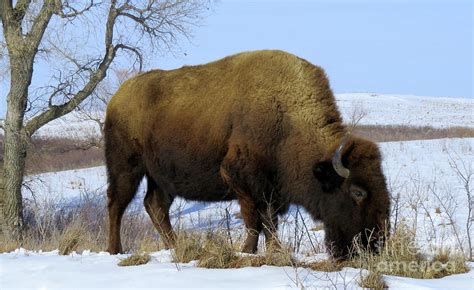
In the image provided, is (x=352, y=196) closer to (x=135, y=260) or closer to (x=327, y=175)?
(x=327, y=175)

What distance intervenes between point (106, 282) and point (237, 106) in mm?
3492

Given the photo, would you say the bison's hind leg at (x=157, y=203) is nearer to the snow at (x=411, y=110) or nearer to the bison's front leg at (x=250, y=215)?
the bison's front leg at (x=250, y=215)

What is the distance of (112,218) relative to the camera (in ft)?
32.1

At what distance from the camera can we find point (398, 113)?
58469mm

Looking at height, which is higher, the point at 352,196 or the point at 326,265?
the point at 352,196

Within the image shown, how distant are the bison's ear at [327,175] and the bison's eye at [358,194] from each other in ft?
0.76

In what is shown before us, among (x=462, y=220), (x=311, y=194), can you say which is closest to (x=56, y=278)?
(x=311, y=194)

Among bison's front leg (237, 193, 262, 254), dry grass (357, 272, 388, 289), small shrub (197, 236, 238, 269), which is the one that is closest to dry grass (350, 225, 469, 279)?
dry grass (357, 272, 388, 289)

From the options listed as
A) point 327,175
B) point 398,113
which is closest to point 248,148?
point 327,175

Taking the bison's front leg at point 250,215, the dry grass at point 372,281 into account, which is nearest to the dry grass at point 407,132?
the bison's front leg at point 250,215

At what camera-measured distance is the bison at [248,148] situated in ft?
24.2

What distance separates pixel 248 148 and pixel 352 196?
155 cm

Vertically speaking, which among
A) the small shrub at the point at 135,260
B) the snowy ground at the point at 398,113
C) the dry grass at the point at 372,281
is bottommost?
the dry grass at the point at 372,281

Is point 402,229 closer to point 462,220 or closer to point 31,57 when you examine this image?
point 462,220
